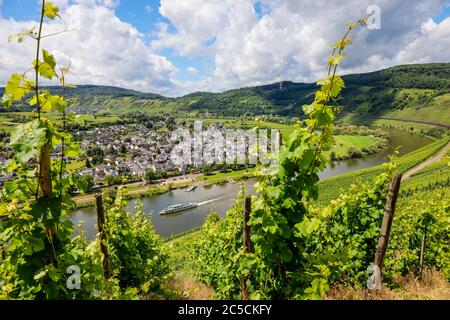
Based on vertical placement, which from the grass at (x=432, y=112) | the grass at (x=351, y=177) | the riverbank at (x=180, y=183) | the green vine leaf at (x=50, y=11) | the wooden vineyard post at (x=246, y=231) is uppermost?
the grass at (x=432, y=112)

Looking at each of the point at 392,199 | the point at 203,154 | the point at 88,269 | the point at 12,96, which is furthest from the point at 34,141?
the point at 203,154

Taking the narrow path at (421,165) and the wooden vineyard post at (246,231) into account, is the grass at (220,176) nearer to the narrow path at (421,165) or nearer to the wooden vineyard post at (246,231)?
the narrow path at (421,165)

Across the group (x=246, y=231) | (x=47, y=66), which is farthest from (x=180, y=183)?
(x=47, y=66)

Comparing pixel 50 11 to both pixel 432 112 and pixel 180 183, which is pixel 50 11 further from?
pixel 432 112

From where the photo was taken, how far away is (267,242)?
160 inches

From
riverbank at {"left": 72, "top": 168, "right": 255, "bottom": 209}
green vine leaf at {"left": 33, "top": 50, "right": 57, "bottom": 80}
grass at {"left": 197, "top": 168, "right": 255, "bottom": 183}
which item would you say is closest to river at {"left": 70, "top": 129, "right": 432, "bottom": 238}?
riverbank at {"left": 72, "top": 168, "right": 255, "bottom": 209}

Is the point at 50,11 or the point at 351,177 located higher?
the point at 50,11

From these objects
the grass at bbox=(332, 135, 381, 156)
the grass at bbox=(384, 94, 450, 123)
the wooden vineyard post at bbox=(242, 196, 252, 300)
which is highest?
the grass at bbox=(384, 94, 450, 123)

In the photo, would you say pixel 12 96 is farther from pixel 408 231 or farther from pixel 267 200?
pixel 408 231

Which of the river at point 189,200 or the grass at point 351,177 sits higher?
the grass at point 351,177

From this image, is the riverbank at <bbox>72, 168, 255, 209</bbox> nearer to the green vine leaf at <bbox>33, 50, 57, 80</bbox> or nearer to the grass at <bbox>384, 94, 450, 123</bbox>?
the green vine leaf at <bbox>33, 50, 57, 80</bbox>

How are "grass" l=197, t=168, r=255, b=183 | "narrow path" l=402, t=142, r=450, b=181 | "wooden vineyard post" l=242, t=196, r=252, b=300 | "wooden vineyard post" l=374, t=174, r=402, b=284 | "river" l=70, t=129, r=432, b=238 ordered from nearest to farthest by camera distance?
"wooden vineyard post" l=242, t=196, r=252, b=300 → "wooden vineyard post" l=374, t=174, r=402, b=284 → "river" l=70, t=129, r=432, b=238 → "narrow path" l=402, t=142, r=450, b=181 → "grass" l=197, t=168, r=255, b=183

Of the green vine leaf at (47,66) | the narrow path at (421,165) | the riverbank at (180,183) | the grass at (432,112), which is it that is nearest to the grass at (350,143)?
the narrow path at (421,165)

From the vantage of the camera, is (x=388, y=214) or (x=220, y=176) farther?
(x=220, y=176)
